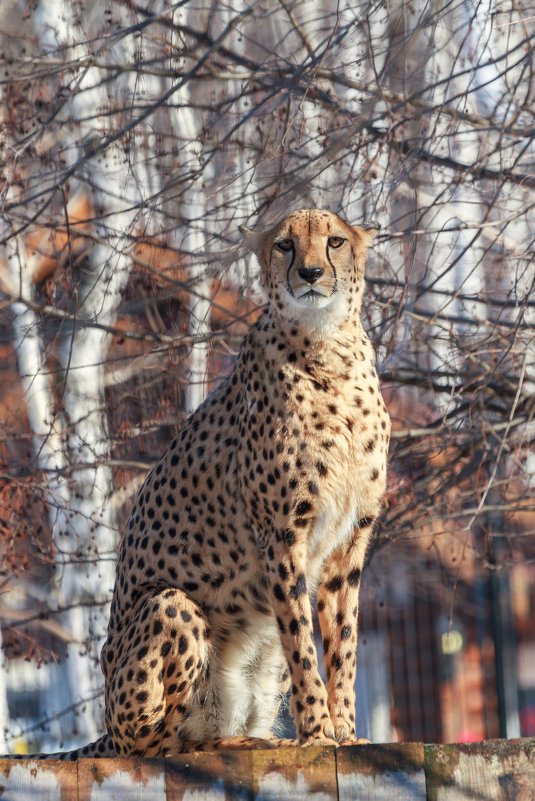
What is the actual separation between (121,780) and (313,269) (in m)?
1.83

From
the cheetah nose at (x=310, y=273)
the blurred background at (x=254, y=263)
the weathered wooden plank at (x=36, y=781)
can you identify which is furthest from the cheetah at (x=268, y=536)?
the weathered wooden plank at (x=36, y=781)

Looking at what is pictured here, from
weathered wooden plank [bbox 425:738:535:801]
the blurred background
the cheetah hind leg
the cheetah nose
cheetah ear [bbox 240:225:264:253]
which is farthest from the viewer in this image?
the blurred background

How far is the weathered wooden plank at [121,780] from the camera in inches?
103

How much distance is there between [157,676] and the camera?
3.55 m

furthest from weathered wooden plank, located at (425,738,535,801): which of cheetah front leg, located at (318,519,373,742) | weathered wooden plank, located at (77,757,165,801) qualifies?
cheetah front leg, located at (318,519,373,742)

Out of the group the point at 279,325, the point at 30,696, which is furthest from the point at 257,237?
the point at 30,696

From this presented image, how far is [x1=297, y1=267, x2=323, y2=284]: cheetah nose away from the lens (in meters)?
3.70

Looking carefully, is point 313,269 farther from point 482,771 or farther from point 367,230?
point 482,771

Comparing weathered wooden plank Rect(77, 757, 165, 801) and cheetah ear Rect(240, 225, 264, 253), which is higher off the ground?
cheetah ear Rect(240, 225, 264, 253)

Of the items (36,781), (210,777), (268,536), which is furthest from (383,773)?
(268,536)

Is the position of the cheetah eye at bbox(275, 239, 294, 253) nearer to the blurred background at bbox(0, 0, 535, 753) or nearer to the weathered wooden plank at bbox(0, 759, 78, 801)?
the blurred background at bbox(0, 0, 535, 753)

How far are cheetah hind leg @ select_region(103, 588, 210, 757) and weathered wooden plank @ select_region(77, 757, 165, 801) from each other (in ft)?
2.84

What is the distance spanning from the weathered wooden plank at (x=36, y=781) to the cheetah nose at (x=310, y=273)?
1811mm

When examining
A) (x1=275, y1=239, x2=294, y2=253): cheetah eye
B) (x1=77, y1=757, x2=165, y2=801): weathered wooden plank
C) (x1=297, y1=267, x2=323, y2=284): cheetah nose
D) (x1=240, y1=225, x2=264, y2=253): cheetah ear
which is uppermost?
(x1=240, y1=225, x2=264, y2=253): cheetah ear
